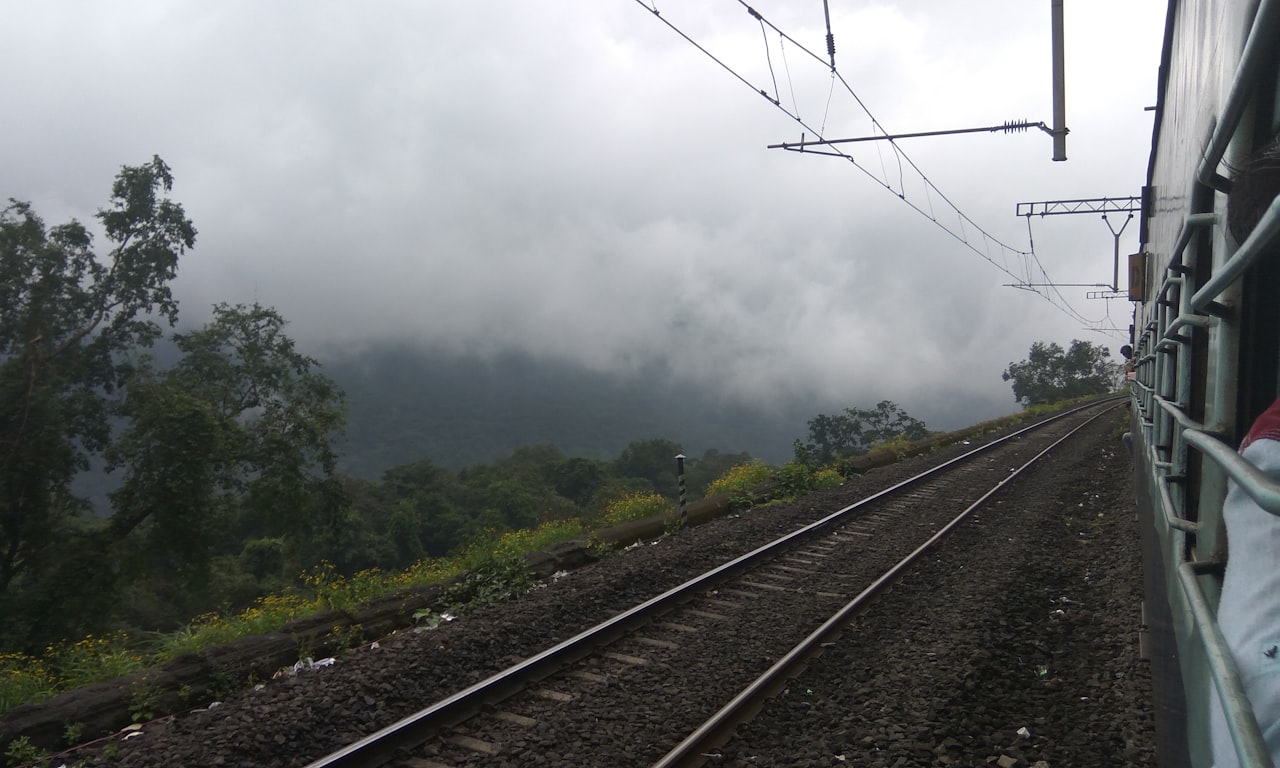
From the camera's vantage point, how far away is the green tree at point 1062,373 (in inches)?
3383

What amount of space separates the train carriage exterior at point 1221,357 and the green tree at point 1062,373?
295 feet

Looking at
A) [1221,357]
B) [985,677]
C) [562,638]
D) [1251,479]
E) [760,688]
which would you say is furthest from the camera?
[562,638]

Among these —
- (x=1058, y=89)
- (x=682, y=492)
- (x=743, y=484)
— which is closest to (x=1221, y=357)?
(x=1058, y=89)

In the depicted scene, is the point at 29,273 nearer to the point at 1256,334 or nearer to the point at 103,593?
the point at 103,593

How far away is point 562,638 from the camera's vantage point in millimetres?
6922

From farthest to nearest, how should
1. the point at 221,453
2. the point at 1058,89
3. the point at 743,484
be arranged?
the point at 221,453 < the point at 743,484 < the point at 1058,89

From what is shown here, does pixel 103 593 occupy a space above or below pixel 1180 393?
below

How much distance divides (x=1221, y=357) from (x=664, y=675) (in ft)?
15.5

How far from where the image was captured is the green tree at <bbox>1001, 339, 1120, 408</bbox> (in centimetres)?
8594

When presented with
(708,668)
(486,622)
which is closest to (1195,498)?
(708,668)

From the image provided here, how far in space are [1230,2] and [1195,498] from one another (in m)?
1.60

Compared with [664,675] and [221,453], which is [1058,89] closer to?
[664,675]

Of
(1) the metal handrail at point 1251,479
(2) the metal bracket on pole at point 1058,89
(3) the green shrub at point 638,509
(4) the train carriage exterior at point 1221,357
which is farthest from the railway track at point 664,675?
(2) the metal bracket on pole at point 1058,89

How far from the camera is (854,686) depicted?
5.87 m
